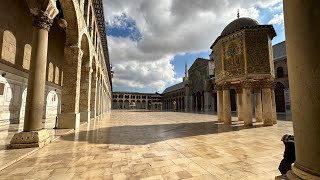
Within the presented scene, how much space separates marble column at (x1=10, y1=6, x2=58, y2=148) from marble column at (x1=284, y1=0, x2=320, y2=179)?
20.0 feet

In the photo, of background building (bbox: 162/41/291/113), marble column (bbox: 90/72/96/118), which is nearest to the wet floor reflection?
marble column (bbox: 90/72/96/118)

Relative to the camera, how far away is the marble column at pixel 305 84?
165 cm

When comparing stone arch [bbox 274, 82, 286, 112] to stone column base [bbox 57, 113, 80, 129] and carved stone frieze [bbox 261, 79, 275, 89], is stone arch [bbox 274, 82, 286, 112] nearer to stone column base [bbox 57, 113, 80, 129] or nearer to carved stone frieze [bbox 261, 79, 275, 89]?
carved stone frieze [bbox 261, 79, 275, 89]

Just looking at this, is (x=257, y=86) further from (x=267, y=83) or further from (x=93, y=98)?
(x=93, y=98)

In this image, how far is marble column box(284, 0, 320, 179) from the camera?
1651 mm

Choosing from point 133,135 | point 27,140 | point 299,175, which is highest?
point 299,175

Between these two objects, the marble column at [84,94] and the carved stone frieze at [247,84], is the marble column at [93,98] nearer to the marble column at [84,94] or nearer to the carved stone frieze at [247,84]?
the marble column at [84,94]

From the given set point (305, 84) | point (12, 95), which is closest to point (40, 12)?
point (12, 95)

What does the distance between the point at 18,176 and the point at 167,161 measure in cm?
286

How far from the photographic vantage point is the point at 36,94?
17.1 ft

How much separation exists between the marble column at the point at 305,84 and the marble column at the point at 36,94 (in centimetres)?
609

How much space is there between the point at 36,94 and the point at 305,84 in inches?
246

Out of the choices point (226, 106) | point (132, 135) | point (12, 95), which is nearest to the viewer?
point (132, 135)

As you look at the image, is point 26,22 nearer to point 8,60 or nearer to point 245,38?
point 8,60
